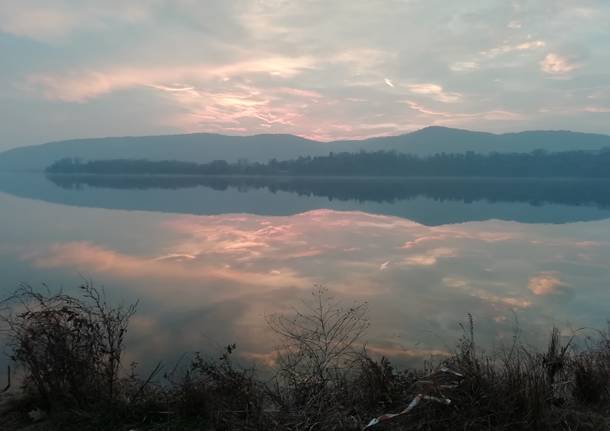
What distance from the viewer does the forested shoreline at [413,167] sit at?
142 m

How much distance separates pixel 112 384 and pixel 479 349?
5.77m

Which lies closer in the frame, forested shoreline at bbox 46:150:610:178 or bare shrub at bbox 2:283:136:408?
bare shrub at bbox 2:283:136:408

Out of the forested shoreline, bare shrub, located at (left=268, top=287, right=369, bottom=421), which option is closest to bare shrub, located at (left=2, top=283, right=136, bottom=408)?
bare shrub, located at (left=268, top=287, right=369, bottom=421)

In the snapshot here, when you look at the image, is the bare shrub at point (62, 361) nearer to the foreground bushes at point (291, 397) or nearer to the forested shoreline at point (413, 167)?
the foreground bushes at point (291, 397)

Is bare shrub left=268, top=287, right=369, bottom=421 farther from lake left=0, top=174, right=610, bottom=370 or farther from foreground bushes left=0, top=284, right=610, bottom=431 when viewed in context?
lake left=0, top=174, right=610, bottom=370

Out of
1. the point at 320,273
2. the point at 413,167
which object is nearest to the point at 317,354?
the point at 320,273

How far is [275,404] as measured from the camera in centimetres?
510

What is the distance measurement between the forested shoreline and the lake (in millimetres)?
116402

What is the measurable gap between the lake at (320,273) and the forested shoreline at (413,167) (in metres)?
116

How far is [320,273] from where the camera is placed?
1486 centimetres

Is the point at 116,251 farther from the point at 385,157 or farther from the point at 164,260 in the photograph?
the point at 385,157

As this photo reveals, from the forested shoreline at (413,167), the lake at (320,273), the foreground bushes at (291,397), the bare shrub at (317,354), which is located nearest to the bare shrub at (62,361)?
the foreground bushes at (291,397)

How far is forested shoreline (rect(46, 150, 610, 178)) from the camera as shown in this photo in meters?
142

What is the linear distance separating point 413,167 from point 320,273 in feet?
447
